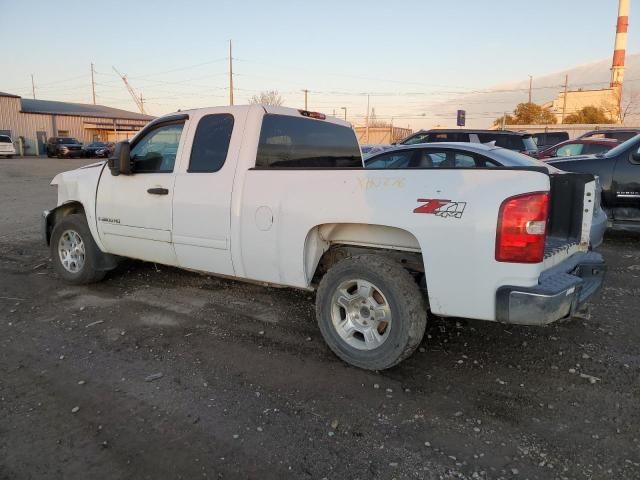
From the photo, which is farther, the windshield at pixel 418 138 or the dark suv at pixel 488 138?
the windshield at pixel 418 138

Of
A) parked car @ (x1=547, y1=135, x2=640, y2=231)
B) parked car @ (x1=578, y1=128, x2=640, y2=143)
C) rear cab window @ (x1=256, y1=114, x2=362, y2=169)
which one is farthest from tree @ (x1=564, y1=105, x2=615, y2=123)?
rear cab window @ (x1=256, y1=114, x2=362, y2=169)

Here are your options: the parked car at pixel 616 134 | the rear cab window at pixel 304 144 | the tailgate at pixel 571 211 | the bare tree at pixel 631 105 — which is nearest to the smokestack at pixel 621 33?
the bare tree at pixel 631 105

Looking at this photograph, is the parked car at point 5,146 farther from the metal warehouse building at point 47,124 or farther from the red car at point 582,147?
the red car at point 582,147

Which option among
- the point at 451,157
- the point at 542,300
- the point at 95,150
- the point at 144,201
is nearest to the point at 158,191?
the point at 144,201

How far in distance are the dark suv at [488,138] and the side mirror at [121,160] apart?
884 centimetres

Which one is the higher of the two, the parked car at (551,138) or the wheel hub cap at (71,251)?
the parked car at (551,138)

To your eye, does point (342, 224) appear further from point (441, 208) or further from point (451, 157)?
point (451, 157)

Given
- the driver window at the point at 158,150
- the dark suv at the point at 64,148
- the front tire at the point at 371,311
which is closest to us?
the front tire at the point at 371,311

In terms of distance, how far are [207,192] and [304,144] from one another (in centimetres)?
102

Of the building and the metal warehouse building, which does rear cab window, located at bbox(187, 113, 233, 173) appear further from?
the building

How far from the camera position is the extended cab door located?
415 cm

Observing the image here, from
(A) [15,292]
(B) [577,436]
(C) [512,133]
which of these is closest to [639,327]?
(B) [577,436]

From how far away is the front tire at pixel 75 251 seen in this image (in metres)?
5.45

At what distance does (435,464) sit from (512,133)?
12447 millimetres
